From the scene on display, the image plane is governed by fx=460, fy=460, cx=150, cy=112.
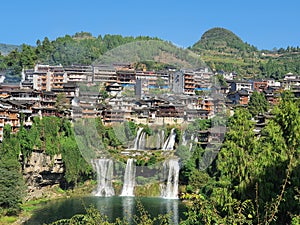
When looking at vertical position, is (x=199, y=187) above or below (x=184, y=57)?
below

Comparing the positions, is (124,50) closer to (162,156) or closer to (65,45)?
(162,156)

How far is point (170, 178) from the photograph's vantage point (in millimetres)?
17984

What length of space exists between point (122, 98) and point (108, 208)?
26.9 ft

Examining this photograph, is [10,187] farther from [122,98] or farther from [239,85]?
[239,85]

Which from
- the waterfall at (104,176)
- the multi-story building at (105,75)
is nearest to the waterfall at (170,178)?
the waterfall at (104,176)

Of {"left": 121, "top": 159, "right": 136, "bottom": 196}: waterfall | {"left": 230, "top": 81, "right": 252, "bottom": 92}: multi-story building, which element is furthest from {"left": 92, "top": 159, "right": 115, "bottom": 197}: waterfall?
{"left": 230, "top": 81, "right": 252, "bottom": 92}: multi-story building

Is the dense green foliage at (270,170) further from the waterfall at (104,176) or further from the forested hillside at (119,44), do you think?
the waterfall at (104,176)

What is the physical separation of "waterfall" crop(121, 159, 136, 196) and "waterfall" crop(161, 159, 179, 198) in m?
1.23

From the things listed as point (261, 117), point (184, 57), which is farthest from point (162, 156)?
point (184, 57)

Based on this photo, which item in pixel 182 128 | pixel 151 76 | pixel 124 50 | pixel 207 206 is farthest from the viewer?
pixel 151 76

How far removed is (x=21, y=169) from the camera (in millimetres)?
17219

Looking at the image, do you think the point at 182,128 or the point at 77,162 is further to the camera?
the point at 182,128

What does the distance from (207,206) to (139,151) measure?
50.0ft

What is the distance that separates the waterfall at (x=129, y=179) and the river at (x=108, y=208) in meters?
0.73
